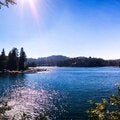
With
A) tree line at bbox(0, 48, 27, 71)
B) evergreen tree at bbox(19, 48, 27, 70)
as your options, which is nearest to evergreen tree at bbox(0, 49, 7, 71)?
tree line at bbox(0, 48, 27, 71)

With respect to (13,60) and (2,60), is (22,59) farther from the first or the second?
(2,60)

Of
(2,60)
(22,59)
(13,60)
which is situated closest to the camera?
(2,60)

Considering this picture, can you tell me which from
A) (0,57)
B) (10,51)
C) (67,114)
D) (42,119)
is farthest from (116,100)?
(10,51)

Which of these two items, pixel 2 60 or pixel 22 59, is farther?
pixel 22 59

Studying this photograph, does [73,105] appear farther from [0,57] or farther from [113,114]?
[0,57]

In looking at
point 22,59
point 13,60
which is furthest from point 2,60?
point 22,59

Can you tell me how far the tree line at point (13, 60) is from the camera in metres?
137

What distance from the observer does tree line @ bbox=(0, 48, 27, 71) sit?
137 meters

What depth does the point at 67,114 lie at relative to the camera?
145 feet

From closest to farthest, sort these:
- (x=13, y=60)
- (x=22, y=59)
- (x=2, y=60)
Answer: (x=2, y=60)
(x=13, y=60)
(x=22, y=59)

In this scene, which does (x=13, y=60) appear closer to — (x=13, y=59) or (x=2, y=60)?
(x=13, y=59)

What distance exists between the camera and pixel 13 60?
474 ft

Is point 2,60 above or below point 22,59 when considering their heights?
below

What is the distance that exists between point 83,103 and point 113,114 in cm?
4230
